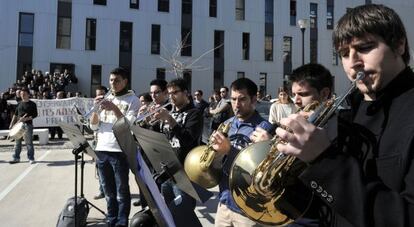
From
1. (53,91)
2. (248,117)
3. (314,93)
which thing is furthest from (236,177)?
(53,91)

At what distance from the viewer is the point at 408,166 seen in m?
1.11

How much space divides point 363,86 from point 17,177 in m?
8.59

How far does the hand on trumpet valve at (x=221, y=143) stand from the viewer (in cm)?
263


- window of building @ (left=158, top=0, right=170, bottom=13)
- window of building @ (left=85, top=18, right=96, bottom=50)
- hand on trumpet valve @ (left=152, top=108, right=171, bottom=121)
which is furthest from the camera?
window of building @ (left=158, top=0, right=170, bottom=13)

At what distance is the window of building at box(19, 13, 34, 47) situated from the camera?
2388 cm

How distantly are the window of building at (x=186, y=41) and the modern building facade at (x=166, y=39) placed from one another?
0.23ft

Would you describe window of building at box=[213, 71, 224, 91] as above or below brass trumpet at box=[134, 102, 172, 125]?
above

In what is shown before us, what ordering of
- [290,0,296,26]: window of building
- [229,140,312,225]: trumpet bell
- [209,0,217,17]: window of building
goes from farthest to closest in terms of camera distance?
[290,0,296,26]: window of building < [209,0,217,17]: window of building < [229,140,312,225]: trumpet bell

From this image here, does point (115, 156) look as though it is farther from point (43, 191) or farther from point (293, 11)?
point (293, 11)

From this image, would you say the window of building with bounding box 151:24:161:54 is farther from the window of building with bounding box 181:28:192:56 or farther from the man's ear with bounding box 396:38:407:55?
the man's ear with bounding box 396:38:407:55

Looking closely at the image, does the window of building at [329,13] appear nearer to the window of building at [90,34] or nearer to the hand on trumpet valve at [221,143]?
the window of building at [90,34]

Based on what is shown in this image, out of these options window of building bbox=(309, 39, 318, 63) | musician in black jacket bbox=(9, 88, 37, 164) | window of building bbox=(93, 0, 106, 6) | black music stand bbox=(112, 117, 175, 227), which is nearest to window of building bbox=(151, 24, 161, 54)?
window of building bbox=(93, 0, 106, 6)

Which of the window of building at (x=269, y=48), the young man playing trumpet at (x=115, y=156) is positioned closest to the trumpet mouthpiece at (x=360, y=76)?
the young man playing trumpet at (x=115, y=156)

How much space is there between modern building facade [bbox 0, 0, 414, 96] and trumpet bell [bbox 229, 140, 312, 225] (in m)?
20.2
